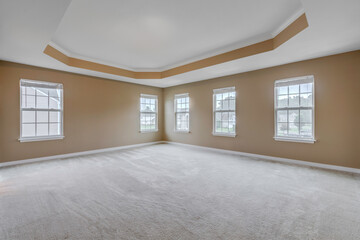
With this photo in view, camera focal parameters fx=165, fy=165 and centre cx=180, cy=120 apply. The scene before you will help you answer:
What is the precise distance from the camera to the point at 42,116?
176 inches

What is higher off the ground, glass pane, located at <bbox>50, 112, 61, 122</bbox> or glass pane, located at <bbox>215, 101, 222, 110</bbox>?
glass pane, located at <bbox>215, 101, 222, 110</bbox>

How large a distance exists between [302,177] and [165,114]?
5.33 metres

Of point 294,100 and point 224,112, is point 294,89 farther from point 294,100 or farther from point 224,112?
point 224,112

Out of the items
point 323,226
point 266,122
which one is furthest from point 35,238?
point 266,122

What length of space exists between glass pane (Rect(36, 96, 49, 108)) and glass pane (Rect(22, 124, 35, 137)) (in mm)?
549

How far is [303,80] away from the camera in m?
3.98

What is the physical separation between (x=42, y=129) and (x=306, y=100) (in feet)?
22.4

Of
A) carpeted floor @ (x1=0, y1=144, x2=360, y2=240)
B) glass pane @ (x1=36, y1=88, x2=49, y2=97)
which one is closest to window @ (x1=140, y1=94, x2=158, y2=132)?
glass pane @ (x1=36, y1=88, x2=49, y2=97)

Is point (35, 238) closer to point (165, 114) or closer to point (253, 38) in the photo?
point (253, 38)

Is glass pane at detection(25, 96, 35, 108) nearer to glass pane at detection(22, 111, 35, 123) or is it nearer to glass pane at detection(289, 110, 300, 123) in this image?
glass pane at detection(22, 111, 35, 123)

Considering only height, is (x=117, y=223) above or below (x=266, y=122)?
below

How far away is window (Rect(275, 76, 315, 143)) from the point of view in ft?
12.9

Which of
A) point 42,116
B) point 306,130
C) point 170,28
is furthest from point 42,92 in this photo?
point 306,130

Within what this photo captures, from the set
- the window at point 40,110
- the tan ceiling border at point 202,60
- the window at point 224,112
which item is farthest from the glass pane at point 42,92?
the window at point 224,112
